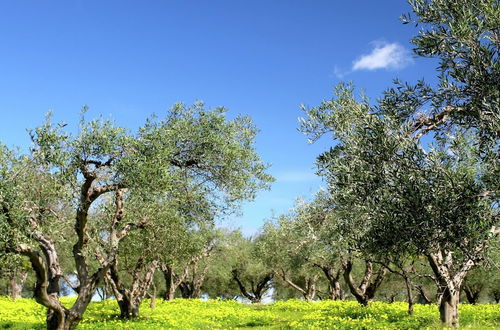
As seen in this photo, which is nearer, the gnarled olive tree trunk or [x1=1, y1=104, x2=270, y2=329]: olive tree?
[x1=1, y1=104, x2=270, y2=329]: olive tree

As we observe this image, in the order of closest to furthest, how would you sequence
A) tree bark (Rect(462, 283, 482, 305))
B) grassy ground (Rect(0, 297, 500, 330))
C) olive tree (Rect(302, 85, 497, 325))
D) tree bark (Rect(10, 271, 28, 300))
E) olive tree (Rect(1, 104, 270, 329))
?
1. olive tree (Rect(302, 85, 497, 325))
2. olive tree (Rect(1, 104, 270, 329))
3. grassy ground (Rect(0, 297, 500, 330))
4. tree bark (Rect(10, 271, 28, 300))
5. tree bark (Rect(462, 283, 482, 305))

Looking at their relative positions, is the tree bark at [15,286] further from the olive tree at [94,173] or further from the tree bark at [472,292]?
the tree bark at [472,292]

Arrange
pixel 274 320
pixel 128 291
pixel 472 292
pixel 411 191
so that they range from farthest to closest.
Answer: pixel 472 292 → pixel 274 320 → pixel 128 291 → pixel 411 191

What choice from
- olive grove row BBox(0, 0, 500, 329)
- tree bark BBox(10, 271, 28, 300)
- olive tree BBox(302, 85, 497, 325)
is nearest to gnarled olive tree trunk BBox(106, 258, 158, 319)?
olive grove row BBox(0, 0, 500, 329)

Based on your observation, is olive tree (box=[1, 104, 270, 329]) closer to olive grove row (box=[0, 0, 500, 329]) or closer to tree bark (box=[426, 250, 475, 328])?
olive grove row (box=[0, 0, 500, 329])

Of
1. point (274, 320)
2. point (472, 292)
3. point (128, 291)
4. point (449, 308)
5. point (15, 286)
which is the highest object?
point (15, 286)

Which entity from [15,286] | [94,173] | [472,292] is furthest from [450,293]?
[472,292]

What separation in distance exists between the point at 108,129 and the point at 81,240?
5.53m

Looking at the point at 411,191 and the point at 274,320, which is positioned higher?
the point at 411,191

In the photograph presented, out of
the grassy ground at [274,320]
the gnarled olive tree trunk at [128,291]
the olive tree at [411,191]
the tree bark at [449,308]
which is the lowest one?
the grassy ground at [274,320]

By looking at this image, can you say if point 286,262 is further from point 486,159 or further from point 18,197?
point 486,159

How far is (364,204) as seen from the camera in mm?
11516

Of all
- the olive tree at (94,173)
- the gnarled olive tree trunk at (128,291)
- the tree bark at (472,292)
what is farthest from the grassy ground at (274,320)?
the tree bark at (472,292)

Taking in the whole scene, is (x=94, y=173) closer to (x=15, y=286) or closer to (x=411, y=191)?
(x=411, y=191)
